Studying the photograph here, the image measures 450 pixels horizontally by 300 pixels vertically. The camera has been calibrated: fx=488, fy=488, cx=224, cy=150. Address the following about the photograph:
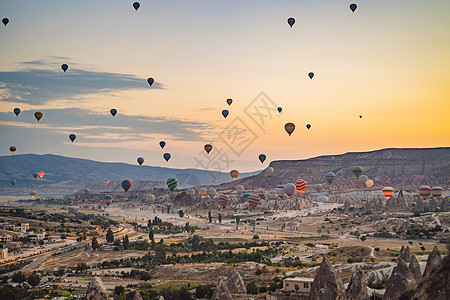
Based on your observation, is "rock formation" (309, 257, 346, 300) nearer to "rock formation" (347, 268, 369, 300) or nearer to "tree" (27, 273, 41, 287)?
"rock formation" (347, 268, 369, 300)

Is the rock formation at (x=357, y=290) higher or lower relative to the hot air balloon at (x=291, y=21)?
lower

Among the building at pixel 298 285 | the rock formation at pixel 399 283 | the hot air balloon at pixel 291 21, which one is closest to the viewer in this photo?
the rock formation at pixel 399 283

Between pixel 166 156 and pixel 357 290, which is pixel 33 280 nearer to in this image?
pixel 357 290

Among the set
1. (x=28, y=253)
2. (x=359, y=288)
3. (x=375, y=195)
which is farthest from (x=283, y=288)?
(x=375, y=195)

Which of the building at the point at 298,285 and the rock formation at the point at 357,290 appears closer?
the rock formation at the point at 357,290

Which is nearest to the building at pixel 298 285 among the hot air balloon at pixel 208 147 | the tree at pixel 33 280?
the tree at pixel 33 280

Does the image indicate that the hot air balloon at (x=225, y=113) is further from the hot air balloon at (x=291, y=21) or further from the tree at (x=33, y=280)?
the tree at (x=33, y=280)

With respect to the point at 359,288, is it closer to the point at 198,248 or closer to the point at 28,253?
the point at 198,248
